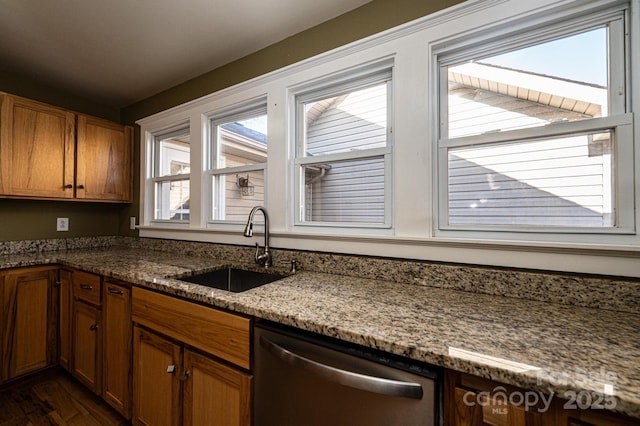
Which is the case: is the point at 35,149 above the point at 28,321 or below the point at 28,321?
above

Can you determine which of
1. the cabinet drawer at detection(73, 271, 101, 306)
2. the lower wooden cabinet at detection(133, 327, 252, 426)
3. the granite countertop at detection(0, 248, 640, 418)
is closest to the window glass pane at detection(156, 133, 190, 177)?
the cabinet drawer at detection(73, 271, 101, 306)

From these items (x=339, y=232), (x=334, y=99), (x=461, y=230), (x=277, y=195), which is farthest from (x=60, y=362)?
(x=461, y=230)

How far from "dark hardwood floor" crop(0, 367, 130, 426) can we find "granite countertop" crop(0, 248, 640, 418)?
1.03 meters

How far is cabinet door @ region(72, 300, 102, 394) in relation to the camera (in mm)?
1671

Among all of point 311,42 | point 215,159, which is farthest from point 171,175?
point 311,42

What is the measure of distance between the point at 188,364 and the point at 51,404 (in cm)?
134

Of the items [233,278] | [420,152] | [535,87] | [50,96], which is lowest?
[233,278]

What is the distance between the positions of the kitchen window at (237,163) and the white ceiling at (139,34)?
1.52 feet

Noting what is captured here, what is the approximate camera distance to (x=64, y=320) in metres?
1.94

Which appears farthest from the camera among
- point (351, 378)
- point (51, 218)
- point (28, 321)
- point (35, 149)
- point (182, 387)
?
point (51, 218)

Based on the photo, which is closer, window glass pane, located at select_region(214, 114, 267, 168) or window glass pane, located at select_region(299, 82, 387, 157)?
window glass pane, located at select_region(299, 82, 387, 157)

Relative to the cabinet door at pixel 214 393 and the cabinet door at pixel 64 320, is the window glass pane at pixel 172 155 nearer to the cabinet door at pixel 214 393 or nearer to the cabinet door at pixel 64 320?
the cabinet door at pixel 64 320

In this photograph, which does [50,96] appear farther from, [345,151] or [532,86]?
[532,86]

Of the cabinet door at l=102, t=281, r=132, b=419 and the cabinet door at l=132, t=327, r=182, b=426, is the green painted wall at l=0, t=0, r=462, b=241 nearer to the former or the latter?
the cabinet door at l=102, t=281, r=132, b=419
